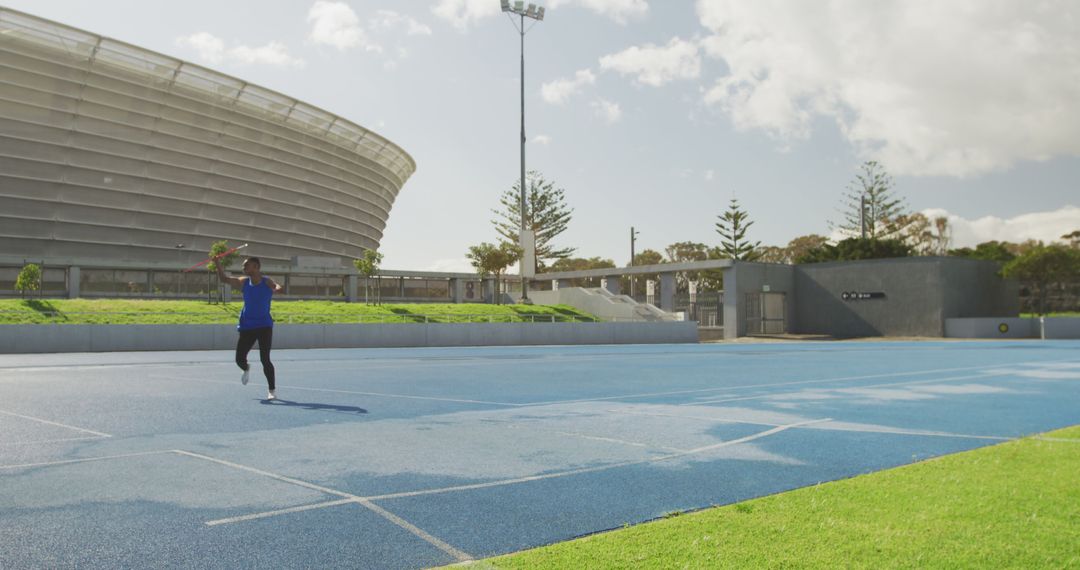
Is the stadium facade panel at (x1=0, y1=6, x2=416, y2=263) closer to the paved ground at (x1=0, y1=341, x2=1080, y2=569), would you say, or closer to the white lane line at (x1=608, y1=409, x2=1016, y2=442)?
the paved ground at (x1=0, y1=341, x2=1080, y2=569)

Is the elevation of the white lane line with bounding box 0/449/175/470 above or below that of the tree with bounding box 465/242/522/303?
below

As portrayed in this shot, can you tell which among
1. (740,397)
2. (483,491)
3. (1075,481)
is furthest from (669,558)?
(740,397)

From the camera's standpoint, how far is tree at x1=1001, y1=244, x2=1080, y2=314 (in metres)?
41.3

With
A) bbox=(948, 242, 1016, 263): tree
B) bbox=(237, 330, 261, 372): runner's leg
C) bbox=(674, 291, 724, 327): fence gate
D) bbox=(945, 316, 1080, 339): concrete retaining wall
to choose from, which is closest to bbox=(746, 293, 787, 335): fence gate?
bbox=(674, 291, 724, 327): fence gate

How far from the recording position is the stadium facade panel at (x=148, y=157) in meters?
57.6

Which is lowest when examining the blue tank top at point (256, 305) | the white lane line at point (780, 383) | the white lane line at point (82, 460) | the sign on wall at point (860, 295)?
the white lane line at point (780, 383)

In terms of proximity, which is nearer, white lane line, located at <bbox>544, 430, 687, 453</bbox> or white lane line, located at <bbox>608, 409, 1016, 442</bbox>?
white lane line, located at <bbox>544, 430, 687, 453</bbox>

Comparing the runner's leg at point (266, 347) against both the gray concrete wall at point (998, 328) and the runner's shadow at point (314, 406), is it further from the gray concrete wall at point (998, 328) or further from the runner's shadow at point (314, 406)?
the gray concrete wall at point (998, 328)

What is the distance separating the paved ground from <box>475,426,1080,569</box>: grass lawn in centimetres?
38

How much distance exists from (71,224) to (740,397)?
6467 cm

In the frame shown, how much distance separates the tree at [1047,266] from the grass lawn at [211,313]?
24.3m

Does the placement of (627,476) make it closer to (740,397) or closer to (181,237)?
(740,397)

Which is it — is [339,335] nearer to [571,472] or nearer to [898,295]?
[571,472]

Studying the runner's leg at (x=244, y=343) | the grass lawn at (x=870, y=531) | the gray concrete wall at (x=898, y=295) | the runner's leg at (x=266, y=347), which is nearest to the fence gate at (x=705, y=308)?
the gray concrete wall at (x=898, y=295)
